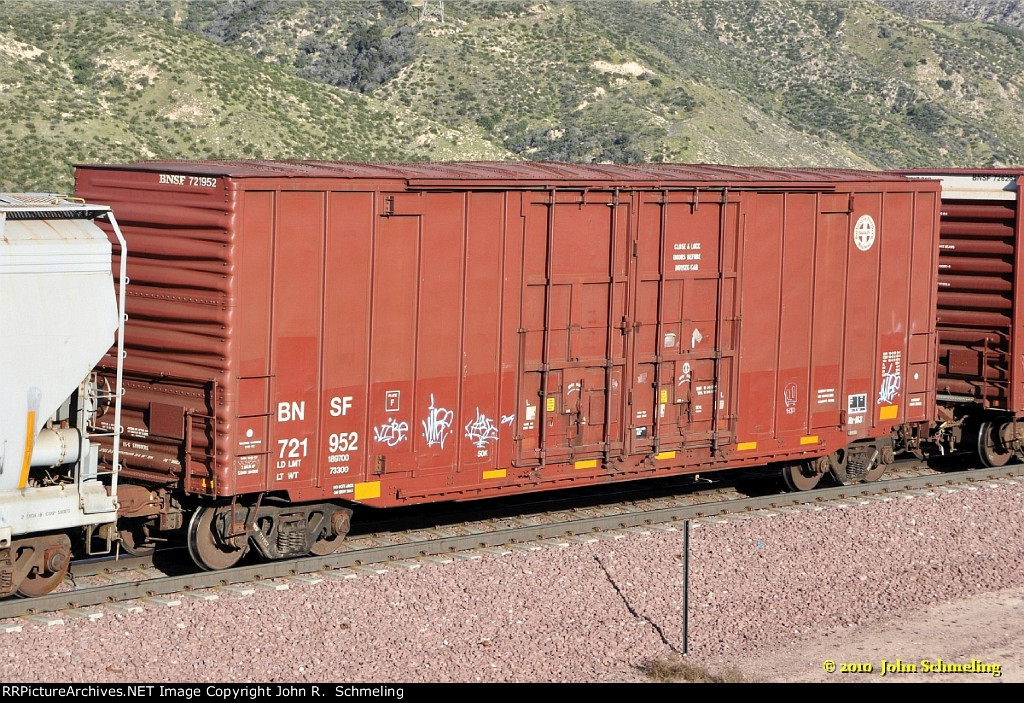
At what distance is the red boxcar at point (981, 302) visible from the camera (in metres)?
18.1

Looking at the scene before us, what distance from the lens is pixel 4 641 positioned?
35.1 ft

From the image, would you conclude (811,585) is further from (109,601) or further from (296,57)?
(296,57)

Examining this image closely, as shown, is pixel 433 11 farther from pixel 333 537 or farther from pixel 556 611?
pixel 556 611

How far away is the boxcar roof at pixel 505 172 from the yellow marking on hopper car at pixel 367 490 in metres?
2.99

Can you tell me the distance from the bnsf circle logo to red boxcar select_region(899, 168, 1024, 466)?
2364 millimetres

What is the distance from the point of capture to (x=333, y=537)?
541 inches

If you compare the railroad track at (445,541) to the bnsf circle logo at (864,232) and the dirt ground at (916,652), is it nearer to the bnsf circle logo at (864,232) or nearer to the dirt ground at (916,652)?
the bnsf circle logo at (864,232)

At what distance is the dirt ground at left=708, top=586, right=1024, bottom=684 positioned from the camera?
1070cm

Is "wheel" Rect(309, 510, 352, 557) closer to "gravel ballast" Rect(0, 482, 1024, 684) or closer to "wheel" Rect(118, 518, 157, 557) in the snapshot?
"gravel ballast" Rect(0, 482, 1024, 684)

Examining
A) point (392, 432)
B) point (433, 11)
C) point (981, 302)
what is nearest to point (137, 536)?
point (392, 432)

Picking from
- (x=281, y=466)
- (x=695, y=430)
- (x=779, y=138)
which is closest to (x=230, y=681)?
(x=281, y=466)

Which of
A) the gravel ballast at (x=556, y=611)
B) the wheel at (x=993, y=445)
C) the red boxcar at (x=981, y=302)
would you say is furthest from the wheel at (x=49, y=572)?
the wheel at (x=993, y=445)

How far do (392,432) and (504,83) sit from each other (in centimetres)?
5457

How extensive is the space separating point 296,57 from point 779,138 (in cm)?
2622
